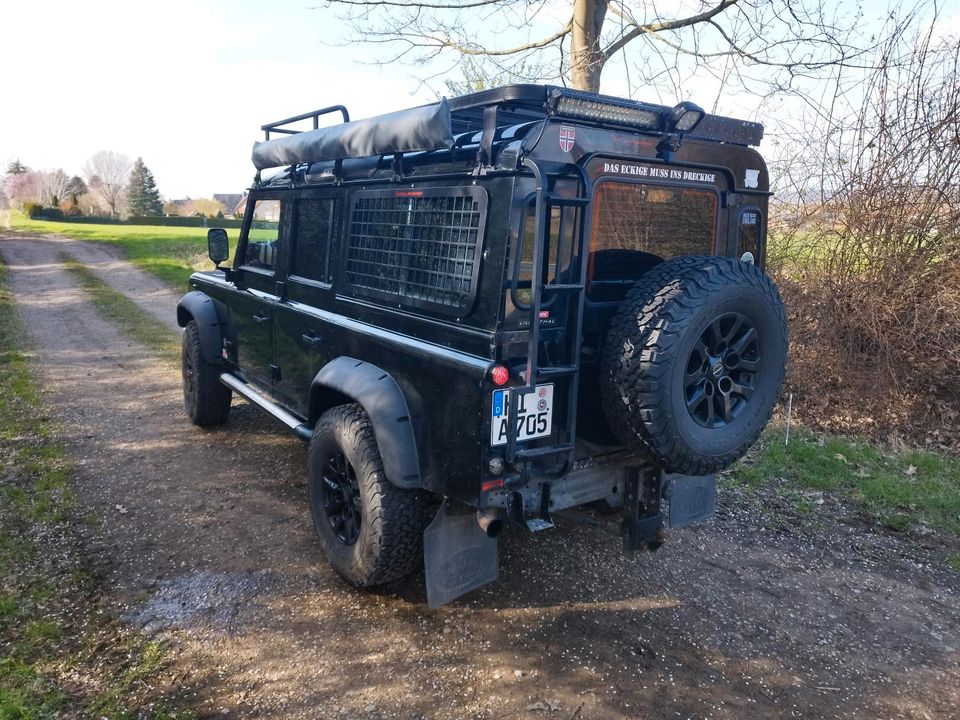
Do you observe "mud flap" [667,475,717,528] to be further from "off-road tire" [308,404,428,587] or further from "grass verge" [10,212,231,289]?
"grass verge" [10,212,231,289]

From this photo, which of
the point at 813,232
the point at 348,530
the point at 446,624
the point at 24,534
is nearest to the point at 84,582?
the point at 24,534

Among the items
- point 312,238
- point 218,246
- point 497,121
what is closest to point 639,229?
point 497,121

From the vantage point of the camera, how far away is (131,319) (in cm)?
1172

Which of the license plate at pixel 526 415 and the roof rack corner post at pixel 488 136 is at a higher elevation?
the roof rack corner post at pixel 488 136

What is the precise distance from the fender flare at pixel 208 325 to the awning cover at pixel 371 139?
5.30ft

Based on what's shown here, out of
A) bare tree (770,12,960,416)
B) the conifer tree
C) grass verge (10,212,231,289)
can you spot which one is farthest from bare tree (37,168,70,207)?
bare tree (770,12,960,416)

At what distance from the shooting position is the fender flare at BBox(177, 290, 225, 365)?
19.4 ft

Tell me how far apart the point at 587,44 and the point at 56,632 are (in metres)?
9.03

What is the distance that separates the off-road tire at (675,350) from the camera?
9.57 feet

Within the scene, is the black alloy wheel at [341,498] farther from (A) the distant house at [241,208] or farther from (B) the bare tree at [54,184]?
(B) the bare tree at [54,184]

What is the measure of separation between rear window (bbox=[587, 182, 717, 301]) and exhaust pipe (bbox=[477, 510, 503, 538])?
1.07m

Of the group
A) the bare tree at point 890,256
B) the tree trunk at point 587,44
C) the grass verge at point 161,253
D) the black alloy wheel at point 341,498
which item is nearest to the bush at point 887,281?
the bare tree at point 890,256

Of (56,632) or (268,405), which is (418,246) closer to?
(268,405)

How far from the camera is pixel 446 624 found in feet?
11.6
